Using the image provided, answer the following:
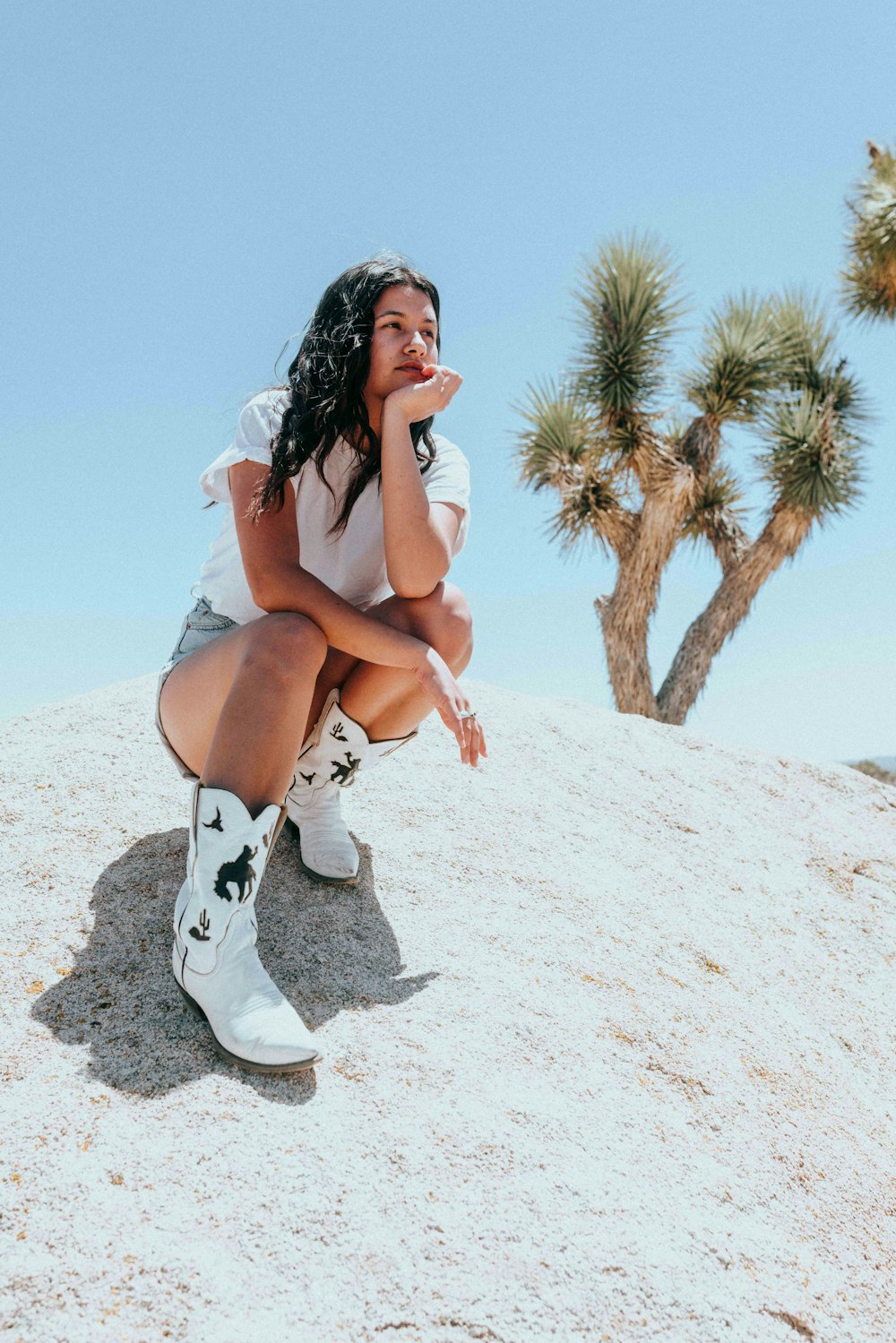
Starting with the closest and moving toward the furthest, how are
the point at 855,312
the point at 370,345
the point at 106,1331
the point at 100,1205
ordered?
the point at 106,1331, the point at 100,1205, the point at 370,345, the point at 855,312

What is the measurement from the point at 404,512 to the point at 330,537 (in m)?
0.28

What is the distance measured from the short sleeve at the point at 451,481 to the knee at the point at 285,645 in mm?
515

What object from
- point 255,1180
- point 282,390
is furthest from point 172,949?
point 282,390

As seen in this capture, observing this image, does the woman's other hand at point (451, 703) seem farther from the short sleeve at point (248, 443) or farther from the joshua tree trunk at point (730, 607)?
the joshua tree trunk at point (730, 607)

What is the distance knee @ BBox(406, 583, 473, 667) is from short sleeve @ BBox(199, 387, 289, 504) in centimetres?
48

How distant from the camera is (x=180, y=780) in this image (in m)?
3.02

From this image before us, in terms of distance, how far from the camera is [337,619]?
6.77 feet

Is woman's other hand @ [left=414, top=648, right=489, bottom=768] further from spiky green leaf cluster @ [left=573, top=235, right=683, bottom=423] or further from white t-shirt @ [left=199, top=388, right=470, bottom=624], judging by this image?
spiky green leaf cluster @ [left=573, top=235, right=683, bottom=423]

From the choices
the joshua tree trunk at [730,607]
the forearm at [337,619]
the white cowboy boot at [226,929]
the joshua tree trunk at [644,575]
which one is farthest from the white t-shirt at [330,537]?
the joshua tree trunk at [730,607]

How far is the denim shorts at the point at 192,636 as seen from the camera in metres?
2.32

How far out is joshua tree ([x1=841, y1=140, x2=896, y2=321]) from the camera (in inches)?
386

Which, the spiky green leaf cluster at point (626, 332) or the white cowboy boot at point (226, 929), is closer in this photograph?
the white cowboy boot at point (226, 929)

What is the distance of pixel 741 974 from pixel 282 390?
1935 mm

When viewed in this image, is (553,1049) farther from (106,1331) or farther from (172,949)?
(106,1331)
